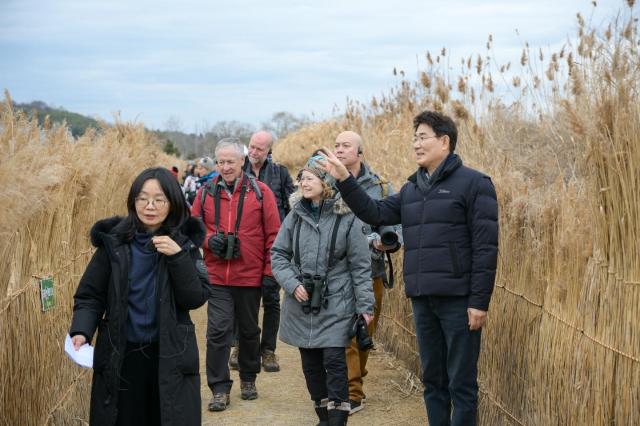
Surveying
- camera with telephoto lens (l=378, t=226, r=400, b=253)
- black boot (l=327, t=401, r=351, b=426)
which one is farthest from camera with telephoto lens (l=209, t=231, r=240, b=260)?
black boot (l=327, t=401, r=351, b=426)

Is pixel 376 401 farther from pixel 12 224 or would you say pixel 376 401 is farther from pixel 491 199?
pixel 12 224

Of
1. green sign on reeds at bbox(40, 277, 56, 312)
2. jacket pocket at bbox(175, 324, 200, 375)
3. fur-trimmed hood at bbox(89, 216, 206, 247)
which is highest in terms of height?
fur-trimmed hood at bbox(89, 216, 206, 247)

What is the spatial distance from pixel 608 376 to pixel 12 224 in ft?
9.23

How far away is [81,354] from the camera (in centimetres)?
394

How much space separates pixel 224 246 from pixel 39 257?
1.91 meters

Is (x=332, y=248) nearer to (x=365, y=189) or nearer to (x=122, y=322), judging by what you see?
(x=365, y=189)

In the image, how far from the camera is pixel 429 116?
16.5ft

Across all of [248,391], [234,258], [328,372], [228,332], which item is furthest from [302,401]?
[328,372]

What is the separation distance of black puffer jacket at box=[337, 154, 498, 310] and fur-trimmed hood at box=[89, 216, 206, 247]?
1296 mm

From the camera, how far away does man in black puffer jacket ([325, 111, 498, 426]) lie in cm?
470

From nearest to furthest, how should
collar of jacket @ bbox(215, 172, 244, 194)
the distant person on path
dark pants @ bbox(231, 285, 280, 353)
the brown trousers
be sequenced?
1. the brown trousers
2. collar of jacket @ bbox(215, 172, 244, 194)
3. dark pants @ bbox(231, 285, 280, 353)
4. the distant person on path

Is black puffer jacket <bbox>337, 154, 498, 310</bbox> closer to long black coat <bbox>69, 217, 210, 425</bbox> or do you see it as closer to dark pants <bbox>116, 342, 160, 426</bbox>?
long black coat <bbox>69, 217, 210, 425</bbox>

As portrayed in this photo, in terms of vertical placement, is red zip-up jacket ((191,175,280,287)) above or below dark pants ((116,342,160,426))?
above

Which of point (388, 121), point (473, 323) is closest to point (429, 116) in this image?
point (473, 323)
